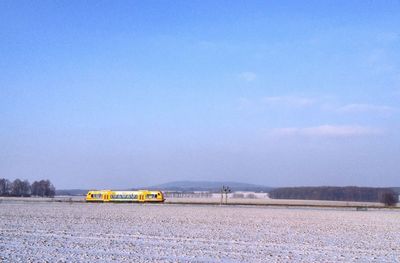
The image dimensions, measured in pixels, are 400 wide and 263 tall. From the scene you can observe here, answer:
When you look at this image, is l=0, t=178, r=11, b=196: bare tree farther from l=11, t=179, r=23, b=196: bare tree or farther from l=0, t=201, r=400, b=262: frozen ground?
l=0, t=201, r=400, b=262: frozen ground

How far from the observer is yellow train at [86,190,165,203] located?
3738 inches

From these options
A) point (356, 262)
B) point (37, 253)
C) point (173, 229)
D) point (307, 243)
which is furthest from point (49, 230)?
point (356, 262)

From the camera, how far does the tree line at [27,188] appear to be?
6865 inches

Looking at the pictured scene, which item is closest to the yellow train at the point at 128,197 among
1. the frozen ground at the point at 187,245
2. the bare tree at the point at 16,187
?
the frozen ground at the point at 187,245

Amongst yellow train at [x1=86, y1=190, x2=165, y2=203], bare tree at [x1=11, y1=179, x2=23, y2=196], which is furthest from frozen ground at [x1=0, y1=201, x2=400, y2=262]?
bare tree at [x1=11, y1=179, x2=23, y2=196]

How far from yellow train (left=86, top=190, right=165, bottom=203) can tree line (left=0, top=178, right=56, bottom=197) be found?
80.9m

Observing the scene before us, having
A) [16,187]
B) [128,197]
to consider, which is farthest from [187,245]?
[16,187]

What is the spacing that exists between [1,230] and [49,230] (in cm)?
258

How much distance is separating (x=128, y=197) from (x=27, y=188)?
9596 centimetres

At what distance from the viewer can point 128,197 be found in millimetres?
97125

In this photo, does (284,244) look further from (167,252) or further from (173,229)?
(173,229)

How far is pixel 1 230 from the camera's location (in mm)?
29609

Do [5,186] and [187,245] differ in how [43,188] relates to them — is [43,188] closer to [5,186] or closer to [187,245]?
[5,186]

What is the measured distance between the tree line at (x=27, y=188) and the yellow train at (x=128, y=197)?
265ft
